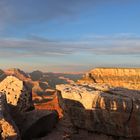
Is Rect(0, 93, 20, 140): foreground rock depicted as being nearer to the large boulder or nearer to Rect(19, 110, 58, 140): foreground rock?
Rect(19, 110, 58, 140): foreground rock

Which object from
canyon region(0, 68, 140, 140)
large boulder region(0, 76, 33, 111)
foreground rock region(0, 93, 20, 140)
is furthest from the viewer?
Result: large boulder region(0, 76, 33, 111)

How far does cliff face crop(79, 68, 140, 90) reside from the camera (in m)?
57.5

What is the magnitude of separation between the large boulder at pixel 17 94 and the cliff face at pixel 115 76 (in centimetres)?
3883

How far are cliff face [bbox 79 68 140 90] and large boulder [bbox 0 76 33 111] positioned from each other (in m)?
38.8

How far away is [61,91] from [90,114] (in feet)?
7.26

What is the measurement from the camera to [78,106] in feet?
56.0

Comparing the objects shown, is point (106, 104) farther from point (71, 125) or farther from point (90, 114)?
point (71, 125)

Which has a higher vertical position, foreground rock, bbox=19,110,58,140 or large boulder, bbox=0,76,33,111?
large boulder, bbox=0,76,33,111

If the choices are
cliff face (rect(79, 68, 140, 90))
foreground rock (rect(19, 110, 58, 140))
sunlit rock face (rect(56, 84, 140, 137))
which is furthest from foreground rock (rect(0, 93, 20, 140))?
cliff face (rect(79, 68, 140, 90))

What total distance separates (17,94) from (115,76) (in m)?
43.7

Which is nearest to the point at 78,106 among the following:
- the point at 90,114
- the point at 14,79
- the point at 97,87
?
the point at 90,114

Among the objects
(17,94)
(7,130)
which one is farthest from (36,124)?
(7,130)

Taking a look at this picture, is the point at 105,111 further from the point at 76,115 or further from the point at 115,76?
the point at 115,76

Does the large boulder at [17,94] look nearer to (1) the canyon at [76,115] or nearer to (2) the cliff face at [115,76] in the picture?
(1) the canyon at [76,115]
